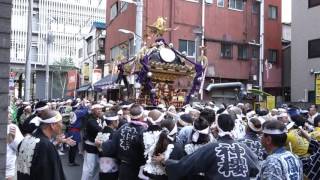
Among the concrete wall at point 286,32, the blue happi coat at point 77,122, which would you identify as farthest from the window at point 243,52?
the blue happi coat at point 77,122

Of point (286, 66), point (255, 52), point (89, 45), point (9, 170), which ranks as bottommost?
point (9, 170)

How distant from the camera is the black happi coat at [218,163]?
4.61m

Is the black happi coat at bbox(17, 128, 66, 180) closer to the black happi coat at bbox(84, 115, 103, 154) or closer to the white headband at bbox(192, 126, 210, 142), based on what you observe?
the white headband at bbox(192, 126, 210, 142)

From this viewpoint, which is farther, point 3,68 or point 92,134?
point 92,134

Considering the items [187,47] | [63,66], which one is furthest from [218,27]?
[63,66]

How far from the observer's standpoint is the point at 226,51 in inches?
1257

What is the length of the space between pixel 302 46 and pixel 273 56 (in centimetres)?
473

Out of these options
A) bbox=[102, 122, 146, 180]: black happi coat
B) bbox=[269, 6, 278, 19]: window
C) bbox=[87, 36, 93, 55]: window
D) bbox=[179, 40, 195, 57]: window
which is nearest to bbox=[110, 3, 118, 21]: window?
bbox=[179, 40, 195, 57]: window

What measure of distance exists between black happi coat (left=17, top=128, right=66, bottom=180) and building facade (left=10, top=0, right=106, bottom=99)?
55.9 metres

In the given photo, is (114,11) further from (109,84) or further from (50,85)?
(50,85)

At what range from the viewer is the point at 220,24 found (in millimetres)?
31422

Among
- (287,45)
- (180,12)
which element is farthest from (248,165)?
(287,45)

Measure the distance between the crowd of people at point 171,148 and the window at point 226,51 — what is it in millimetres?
22215

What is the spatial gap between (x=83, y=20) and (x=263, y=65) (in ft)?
171
